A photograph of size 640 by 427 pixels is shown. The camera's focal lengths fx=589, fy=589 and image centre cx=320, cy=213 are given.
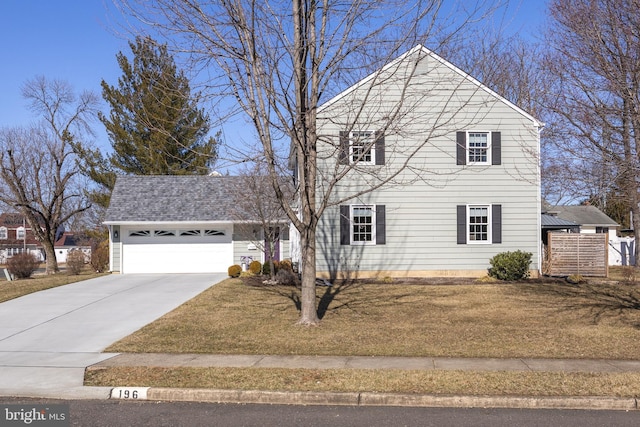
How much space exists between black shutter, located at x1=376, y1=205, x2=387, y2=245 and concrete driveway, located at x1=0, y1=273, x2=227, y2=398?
587 centimetres

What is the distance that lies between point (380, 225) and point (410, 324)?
8.43m

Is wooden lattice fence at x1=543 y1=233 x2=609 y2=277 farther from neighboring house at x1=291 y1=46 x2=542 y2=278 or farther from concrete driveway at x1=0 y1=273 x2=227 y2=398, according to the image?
concrete driveway at x1=0 y1=273 x2=227 y2=398

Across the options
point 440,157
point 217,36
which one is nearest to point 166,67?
point 217,36

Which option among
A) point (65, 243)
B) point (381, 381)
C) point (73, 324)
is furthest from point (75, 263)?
point (65, 243)

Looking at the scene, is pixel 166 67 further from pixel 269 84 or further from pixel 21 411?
pixel 21 411

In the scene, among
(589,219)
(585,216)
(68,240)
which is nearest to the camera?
(589,219)

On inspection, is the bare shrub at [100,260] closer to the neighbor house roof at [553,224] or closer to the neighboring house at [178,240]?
the neighboring house at [178,240]

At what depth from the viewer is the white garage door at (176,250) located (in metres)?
23.6

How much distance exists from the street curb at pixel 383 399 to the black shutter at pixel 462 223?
13712 mm

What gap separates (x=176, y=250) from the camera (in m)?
23.8

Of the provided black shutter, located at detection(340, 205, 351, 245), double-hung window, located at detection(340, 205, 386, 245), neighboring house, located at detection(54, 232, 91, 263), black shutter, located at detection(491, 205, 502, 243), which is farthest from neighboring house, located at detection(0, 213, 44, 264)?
black shutter, located at detection(491, 205, 502, 243)

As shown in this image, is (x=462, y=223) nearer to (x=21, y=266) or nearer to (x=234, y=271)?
(x=234, y=271)

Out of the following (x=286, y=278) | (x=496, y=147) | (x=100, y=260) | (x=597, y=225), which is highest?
(x=496, y=147)
